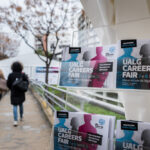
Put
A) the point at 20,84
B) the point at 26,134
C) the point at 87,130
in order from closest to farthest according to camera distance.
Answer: the point at 87,130 → the point at 26,134 → the point at 20,84


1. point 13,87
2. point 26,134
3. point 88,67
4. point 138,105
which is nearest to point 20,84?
point 13,87

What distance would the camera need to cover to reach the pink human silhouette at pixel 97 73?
1290mm

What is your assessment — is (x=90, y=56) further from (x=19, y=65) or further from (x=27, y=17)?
(x=27, y=17)

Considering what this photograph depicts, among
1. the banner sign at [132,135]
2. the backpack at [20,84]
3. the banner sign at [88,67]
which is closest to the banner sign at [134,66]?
the banner sign at [88,67]

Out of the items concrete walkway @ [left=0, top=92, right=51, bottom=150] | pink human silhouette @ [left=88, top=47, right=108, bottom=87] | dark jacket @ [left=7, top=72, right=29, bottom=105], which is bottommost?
concrete walkway @ [left=0, top=92, right=51, bottom=150]

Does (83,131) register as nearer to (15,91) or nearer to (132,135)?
(132,135)

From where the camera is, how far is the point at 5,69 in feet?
57.9

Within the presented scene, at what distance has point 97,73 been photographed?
131cm

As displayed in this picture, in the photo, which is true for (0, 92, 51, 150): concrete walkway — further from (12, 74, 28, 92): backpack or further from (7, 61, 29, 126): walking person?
(12, 74, 28, 92): backpack

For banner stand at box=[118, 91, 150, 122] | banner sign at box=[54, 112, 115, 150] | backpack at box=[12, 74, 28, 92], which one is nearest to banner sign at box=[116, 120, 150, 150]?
banner sign at box=[54, 112, 115, 150]

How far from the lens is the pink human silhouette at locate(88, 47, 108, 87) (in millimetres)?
1290

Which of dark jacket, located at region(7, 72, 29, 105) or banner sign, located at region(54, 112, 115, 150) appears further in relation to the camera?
dark jacket, located at region(7, 72, 29, 105)

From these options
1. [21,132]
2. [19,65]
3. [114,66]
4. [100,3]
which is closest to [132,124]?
[114,66]

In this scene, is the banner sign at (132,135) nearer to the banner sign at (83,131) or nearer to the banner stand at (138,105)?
the banner sign at (83,131)
